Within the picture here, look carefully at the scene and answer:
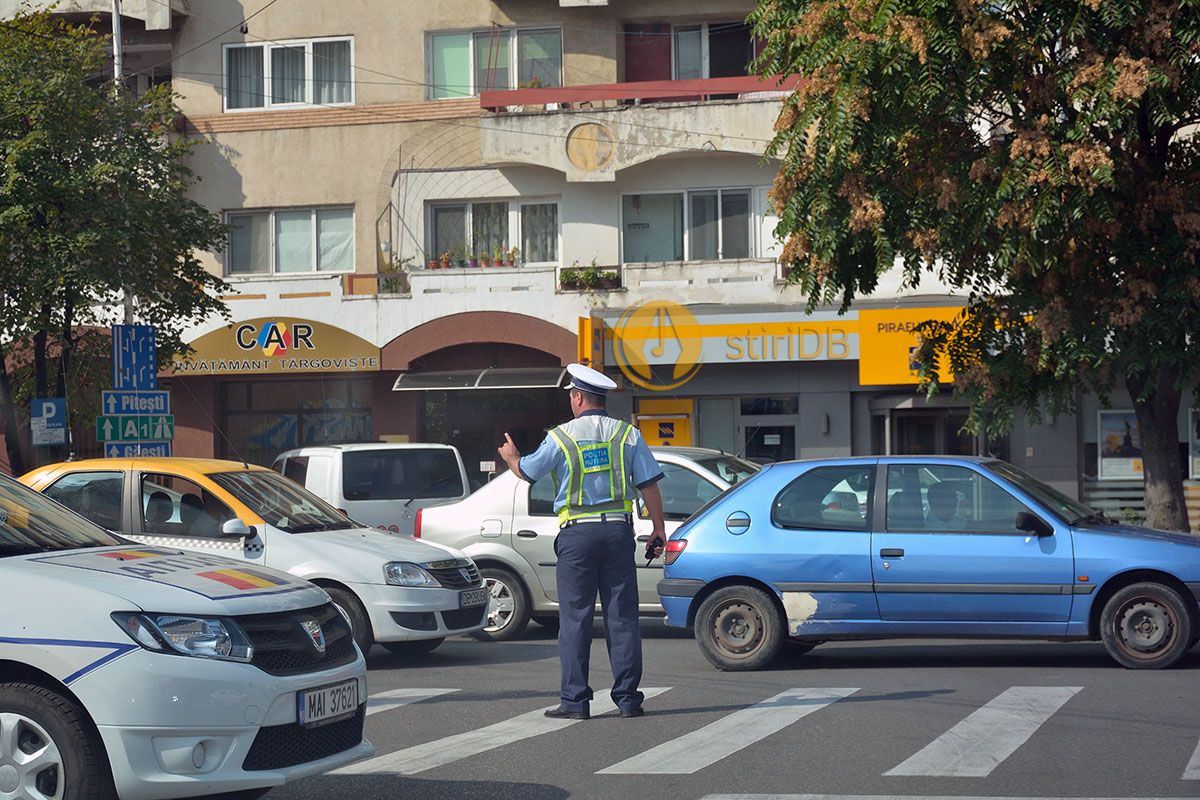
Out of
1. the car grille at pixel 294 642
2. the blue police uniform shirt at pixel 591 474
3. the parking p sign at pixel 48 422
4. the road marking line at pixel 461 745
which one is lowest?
the road marking line at pixel 461 745

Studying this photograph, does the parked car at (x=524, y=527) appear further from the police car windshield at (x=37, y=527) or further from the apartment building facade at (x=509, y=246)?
the apartment building facade at (x=509, y=246)

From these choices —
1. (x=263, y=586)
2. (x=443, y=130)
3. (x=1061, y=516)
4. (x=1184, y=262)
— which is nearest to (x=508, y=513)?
(x=1061, y=516)

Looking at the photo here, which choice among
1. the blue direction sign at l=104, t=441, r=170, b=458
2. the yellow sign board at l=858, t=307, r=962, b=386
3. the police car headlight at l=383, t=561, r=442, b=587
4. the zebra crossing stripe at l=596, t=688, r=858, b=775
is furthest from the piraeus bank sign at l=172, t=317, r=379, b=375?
the zebra crossing stripe at l=596, t=688, r=858, b=775

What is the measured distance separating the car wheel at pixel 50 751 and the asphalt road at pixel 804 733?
1359mm

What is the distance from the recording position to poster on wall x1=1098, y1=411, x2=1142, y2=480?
2286 cm

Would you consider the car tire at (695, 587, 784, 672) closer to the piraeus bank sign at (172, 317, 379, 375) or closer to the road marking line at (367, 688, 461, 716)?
the road marking line at (367, 688, 461, 716)

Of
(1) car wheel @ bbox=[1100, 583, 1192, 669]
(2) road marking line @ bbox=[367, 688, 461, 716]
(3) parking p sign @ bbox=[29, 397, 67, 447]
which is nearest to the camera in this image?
(2) road marking line @ bbox=[367, 688, 461, 716]

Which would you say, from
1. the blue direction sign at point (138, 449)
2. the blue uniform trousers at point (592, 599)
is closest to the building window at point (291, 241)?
the blue direction sign at point (138, 449)

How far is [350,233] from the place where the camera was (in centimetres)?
2584

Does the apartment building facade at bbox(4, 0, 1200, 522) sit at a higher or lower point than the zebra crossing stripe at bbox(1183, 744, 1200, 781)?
higher

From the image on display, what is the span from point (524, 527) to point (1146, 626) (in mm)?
5335

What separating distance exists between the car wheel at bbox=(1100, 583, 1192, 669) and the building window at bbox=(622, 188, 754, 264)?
15434mm

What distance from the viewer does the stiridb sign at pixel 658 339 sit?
78.2ft

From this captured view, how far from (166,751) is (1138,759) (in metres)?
4.35
